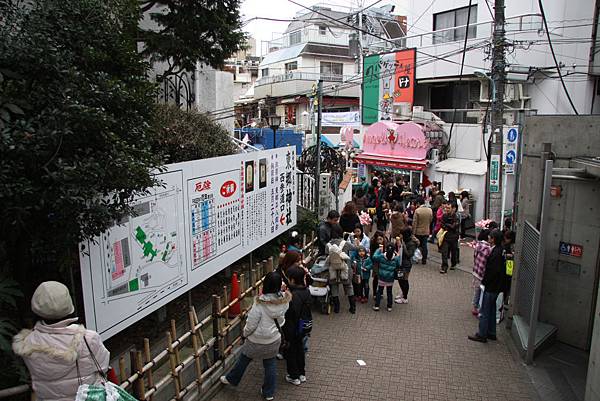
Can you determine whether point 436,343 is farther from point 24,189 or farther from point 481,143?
point 481,143

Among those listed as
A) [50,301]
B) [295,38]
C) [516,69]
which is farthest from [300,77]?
[50,301]


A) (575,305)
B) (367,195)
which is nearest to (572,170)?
(575,305)

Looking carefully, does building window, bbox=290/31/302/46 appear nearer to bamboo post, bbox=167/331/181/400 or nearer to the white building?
the white building

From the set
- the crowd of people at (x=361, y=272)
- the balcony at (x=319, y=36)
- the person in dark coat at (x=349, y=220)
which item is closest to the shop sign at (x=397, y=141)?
the crowd of people at (x=361, y=272)

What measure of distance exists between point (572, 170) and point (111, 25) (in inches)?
262

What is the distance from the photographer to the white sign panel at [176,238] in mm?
4980

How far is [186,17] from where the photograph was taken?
9.27 meters

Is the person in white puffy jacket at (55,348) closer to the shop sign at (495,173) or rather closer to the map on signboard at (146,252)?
the map on signboard at (146,252)

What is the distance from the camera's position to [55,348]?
3340 mm

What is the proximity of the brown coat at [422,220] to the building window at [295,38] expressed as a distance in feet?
120

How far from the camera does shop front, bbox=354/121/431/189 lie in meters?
19.6

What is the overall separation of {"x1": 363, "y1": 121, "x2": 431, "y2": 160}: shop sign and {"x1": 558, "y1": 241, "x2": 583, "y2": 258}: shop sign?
11.8m

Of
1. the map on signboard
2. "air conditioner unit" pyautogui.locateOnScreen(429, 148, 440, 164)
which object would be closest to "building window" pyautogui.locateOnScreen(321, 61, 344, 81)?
"air conditioner unit" pyautogui.locateOnScreen(429, 148, 440, 164)

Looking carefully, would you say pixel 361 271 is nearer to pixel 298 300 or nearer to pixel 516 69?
pixel 298 300
